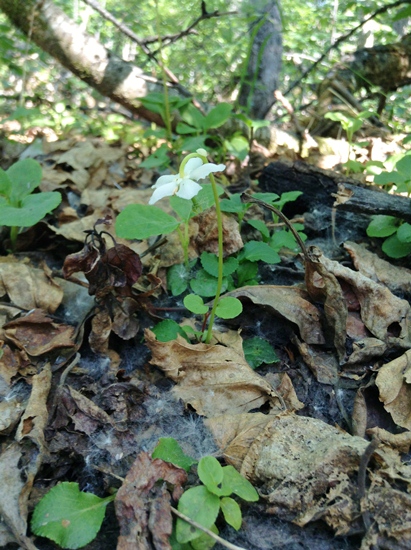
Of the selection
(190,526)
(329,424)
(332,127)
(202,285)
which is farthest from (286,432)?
(332,127)

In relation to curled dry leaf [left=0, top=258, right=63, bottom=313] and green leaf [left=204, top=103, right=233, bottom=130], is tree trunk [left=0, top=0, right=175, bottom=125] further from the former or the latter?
curled dry leaf [left=0, top=258, right=63, bottom=313]

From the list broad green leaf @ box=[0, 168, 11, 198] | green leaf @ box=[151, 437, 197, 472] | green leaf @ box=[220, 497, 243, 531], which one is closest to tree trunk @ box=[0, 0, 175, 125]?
broad green leaf @ box=[0, 168, 11, 198]

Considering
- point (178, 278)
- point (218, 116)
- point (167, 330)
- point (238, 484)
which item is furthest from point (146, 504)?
point (218, 116)

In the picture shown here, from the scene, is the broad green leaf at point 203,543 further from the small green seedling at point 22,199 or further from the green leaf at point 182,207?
the small green seedling at point 22,199

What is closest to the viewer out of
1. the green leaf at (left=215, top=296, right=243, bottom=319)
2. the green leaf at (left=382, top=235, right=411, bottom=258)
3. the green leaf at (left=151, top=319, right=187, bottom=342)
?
the green leaf at (left=215, top=296, right=243, bottom=319)

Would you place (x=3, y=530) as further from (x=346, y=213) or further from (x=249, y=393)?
(x=346, y=213)

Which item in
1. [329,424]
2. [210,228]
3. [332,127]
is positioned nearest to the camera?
[329,424]
